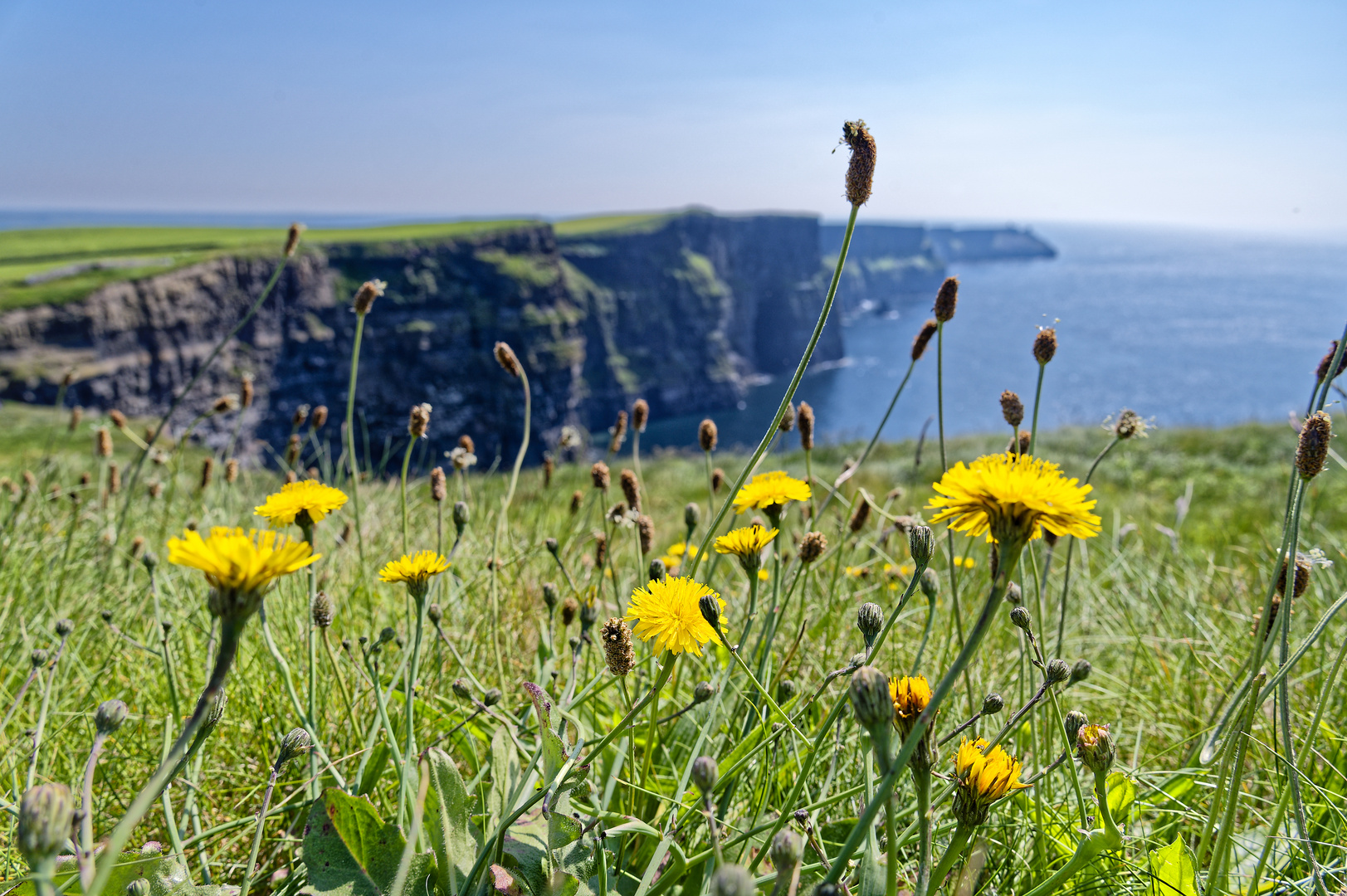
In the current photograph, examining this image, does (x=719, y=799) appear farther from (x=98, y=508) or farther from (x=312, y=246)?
(x=312, y=246)

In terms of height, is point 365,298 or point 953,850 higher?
point 365,298

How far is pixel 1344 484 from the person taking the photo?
654 centimetres

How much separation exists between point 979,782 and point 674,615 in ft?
1.47

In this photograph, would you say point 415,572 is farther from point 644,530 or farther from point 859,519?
point 859,519

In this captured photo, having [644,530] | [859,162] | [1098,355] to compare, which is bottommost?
[1098,355]

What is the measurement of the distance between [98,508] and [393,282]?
157 feet

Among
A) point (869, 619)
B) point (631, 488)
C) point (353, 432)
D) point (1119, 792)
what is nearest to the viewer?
point (869, 619)

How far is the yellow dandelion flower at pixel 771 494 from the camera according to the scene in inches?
59.0

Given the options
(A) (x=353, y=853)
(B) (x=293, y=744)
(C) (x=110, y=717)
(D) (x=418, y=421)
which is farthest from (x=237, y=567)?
(D) (x=418, y=421)

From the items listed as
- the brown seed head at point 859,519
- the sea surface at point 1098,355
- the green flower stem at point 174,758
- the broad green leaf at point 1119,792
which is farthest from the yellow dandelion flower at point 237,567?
the sea surface at point 1098,355

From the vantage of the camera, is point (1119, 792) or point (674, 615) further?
point (1119, 792)

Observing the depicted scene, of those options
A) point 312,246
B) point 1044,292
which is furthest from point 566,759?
point 1044,292

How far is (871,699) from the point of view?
0.69 meters

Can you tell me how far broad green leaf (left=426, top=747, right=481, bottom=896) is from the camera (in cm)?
110
